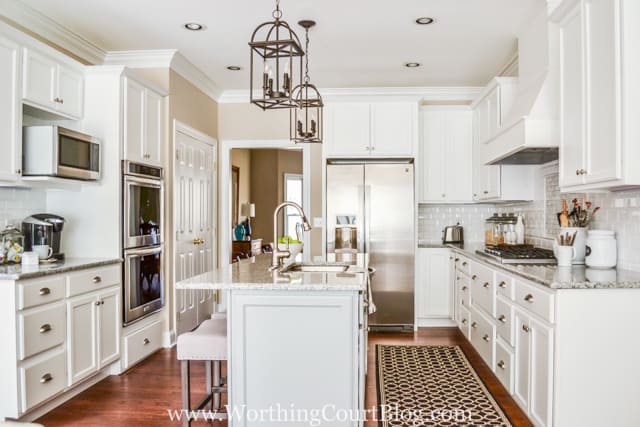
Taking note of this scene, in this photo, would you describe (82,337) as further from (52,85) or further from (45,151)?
(52,85)

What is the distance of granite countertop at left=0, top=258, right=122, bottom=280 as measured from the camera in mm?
2771

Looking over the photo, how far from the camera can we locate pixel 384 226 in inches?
208

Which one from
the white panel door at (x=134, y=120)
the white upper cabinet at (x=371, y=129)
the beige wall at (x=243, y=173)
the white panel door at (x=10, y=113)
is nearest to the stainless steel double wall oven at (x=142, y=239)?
the white panel door at (x=134, y=120)

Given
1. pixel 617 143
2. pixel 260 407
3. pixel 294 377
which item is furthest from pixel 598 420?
pixel 260 407

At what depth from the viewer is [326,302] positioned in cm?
251

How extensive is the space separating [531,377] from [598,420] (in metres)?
0.39

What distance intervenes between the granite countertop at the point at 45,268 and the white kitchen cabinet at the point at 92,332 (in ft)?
0.65

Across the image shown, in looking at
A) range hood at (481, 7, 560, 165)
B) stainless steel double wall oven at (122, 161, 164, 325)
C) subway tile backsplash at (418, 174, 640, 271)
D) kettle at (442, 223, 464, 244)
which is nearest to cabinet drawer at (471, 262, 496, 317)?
subway tile backsplash at (418, 174, 640, 271)

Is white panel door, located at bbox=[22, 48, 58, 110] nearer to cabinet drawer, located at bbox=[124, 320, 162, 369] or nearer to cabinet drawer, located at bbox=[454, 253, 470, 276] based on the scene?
cabinet drawer, located at bbox=[124, 320, 162, 369]

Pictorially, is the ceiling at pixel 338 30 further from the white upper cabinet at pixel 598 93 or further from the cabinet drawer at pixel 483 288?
the cabinet drawer at pixel 483 288

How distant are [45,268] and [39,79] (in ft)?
4.06

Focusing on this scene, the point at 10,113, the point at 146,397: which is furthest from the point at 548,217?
the point at 10,113

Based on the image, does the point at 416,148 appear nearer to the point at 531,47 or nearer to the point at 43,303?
the point at 531,47

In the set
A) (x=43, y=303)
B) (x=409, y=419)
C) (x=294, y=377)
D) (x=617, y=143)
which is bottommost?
(x=409, y=419)
